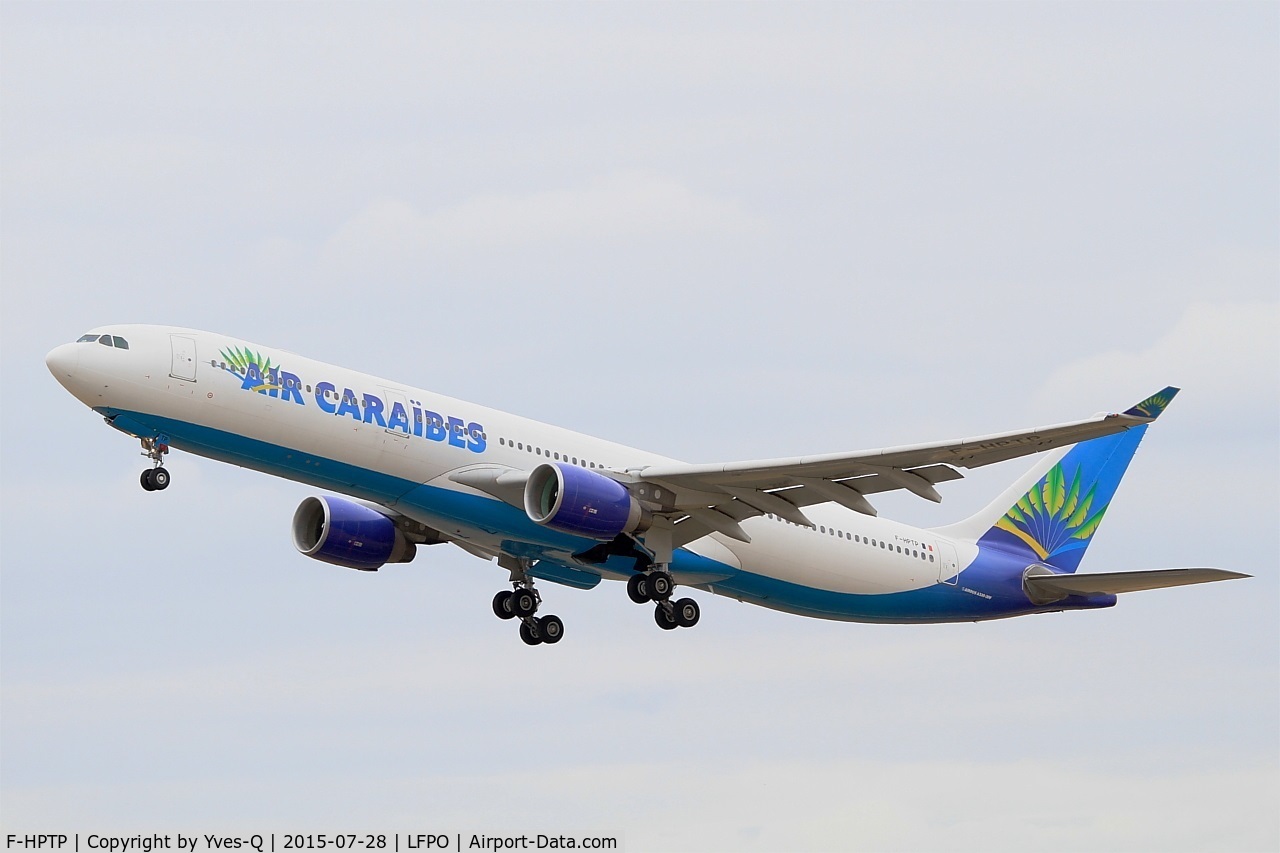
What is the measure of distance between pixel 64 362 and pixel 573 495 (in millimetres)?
10053

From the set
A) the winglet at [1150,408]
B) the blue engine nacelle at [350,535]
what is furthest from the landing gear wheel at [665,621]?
the winglet at [1150,408]

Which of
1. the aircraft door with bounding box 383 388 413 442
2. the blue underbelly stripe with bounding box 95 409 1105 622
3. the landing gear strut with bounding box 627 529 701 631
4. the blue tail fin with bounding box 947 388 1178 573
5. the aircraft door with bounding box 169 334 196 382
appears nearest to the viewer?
the aircraft door with bounding box 169 334 196 382

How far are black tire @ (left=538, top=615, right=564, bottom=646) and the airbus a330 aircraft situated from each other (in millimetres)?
78

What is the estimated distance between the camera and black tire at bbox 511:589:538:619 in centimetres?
4434

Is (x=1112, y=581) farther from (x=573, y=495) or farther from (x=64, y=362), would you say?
(x=64, y=362)

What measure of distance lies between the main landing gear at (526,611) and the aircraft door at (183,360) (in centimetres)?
1043

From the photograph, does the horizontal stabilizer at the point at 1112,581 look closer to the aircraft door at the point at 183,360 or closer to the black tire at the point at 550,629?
the black tire at the point at 550,629

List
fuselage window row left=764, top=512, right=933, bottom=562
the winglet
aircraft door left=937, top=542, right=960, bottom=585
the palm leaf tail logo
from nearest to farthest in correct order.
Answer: the winglet → fuselage window row left=764, top=512, right=933, bottom=562 → aircraft door left=937, top=542, right=960, bottom=585 → the palm leaf tail logo

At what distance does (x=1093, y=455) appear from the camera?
49781 mm

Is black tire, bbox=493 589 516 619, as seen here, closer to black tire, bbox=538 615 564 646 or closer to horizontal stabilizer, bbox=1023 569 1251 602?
black tire, bbox=538 615 564 646

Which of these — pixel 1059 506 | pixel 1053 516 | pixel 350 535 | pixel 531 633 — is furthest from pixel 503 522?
pixel 1059 506

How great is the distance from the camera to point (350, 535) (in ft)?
140

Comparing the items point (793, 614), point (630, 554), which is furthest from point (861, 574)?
point (630, 554)

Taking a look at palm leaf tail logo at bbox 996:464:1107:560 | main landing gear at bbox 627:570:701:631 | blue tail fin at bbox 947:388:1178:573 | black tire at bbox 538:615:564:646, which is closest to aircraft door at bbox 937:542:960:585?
blue tail fin at bbox 947:388:1178:573
